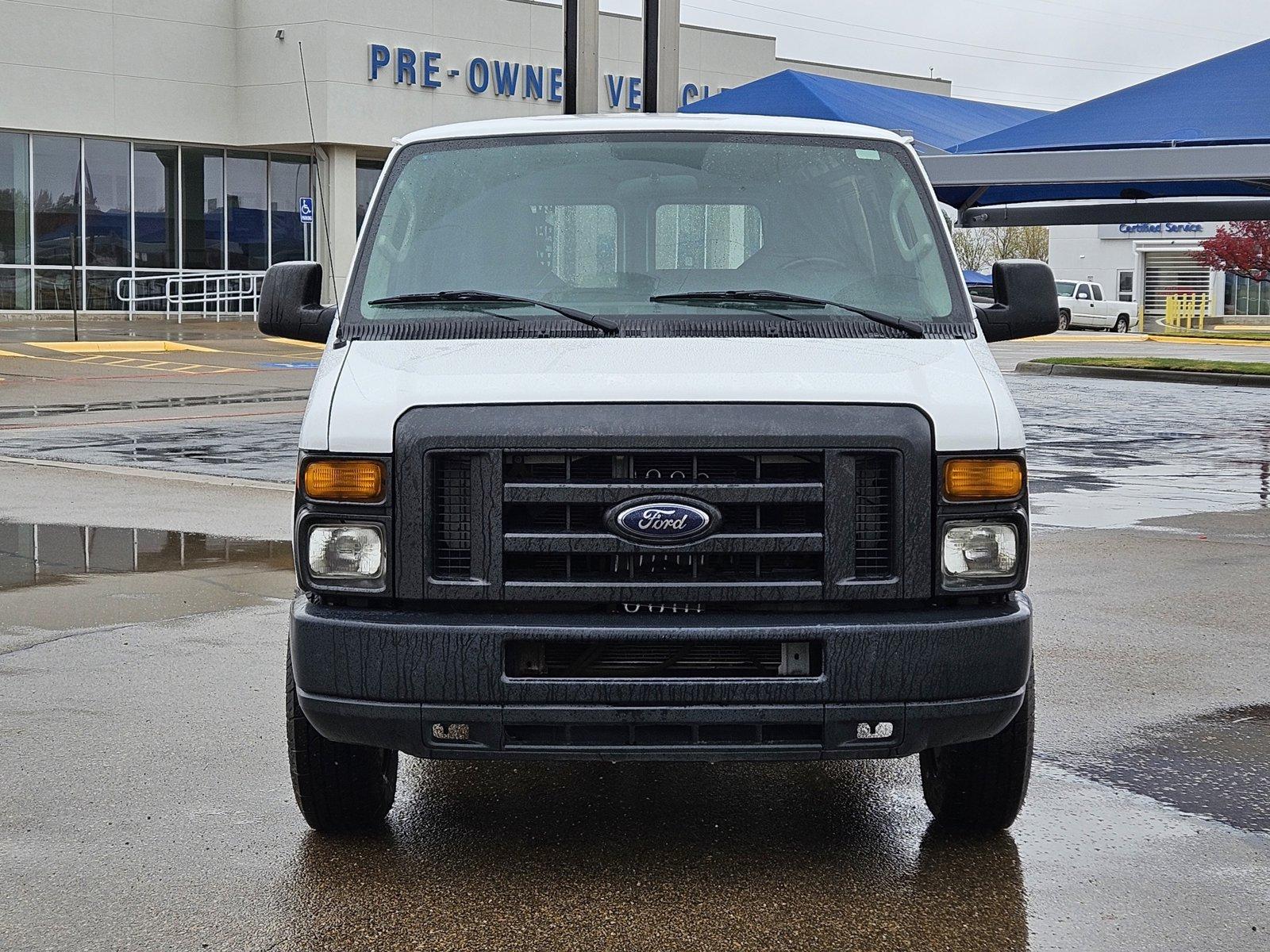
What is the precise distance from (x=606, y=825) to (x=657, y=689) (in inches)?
35.8

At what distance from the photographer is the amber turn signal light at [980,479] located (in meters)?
4.15

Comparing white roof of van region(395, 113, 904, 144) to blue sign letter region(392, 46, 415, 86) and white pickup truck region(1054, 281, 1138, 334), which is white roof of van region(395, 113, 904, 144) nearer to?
blue sign letter region(392, 46, 415, 86)

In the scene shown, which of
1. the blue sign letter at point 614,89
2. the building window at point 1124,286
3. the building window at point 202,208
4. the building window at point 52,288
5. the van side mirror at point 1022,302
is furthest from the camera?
the building window at point 1124,286

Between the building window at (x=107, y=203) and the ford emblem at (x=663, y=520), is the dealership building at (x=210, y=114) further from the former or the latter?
the ford emblem at (x=663, y=520)

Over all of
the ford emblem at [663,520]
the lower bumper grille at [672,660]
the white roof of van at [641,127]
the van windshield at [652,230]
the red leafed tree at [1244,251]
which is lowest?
the lower bumper grille at [672,660]

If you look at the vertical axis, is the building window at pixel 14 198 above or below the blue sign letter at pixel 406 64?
A: below

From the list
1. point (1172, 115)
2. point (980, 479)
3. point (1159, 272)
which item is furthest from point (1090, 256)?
point (980, 479)

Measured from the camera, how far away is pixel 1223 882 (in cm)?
434

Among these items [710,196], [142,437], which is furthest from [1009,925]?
[142,437]

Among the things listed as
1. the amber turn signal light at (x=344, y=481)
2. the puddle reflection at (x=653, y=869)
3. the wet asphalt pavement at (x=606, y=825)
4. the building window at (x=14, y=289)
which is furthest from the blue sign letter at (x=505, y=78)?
the amber turn signal light at (x=344, y=481)

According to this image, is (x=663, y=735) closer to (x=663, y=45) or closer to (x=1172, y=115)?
(x=663, y=45)

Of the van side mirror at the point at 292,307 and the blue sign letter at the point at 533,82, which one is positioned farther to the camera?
the blue sign letter at the point at 533,82

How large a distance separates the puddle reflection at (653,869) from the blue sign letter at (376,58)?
38586 millimetres

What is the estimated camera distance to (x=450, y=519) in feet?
13.5
